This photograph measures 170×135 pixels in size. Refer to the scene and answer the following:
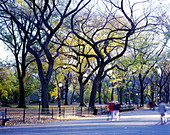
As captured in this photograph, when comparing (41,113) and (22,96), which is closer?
(41,113)

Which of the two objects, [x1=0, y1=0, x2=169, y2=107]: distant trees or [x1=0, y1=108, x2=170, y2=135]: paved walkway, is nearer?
[x1=0, y1=108, x2=170, y2=135]: paved walkway

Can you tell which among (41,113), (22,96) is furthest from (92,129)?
(22,96)

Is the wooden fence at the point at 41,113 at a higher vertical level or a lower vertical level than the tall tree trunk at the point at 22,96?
lower

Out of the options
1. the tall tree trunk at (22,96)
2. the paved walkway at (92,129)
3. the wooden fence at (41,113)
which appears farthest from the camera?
the tall tree trunk at (22,96)

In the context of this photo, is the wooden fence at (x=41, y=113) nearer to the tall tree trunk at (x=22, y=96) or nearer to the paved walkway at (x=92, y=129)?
the paved walkway at (x=92, y=129)

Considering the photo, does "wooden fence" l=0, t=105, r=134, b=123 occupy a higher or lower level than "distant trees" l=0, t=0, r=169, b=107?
lower

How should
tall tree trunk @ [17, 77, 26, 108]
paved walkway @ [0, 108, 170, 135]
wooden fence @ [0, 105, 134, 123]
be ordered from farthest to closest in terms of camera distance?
tall tree trunk @ [17, 77, 26, 108], wooden fence @ [0, 105, 134, 123], paved walkway @ [0, 108, 170, 135]

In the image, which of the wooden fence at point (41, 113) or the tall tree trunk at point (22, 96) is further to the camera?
the tall tree trunk at point (22, 96)

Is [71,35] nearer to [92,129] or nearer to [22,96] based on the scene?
[22,96]

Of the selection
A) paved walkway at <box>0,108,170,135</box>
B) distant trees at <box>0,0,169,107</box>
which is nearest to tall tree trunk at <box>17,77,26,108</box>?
distant trees at <box>0,0,169,107</box>

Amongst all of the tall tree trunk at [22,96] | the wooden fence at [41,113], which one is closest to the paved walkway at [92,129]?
the wooden fence at [41,113]

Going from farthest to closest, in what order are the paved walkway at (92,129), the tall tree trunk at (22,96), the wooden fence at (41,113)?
the tall tree trunk at (22,96), the wooden fence at (41,113), the paved walkway at (92,129)

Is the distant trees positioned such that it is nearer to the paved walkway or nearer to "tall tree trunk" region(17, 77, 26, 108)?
"tall tree trunk" region(17, 77, 26, 108)

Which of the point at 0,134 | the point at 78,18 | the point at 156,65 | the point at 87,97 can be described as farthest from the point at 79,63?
the point at 87,97
